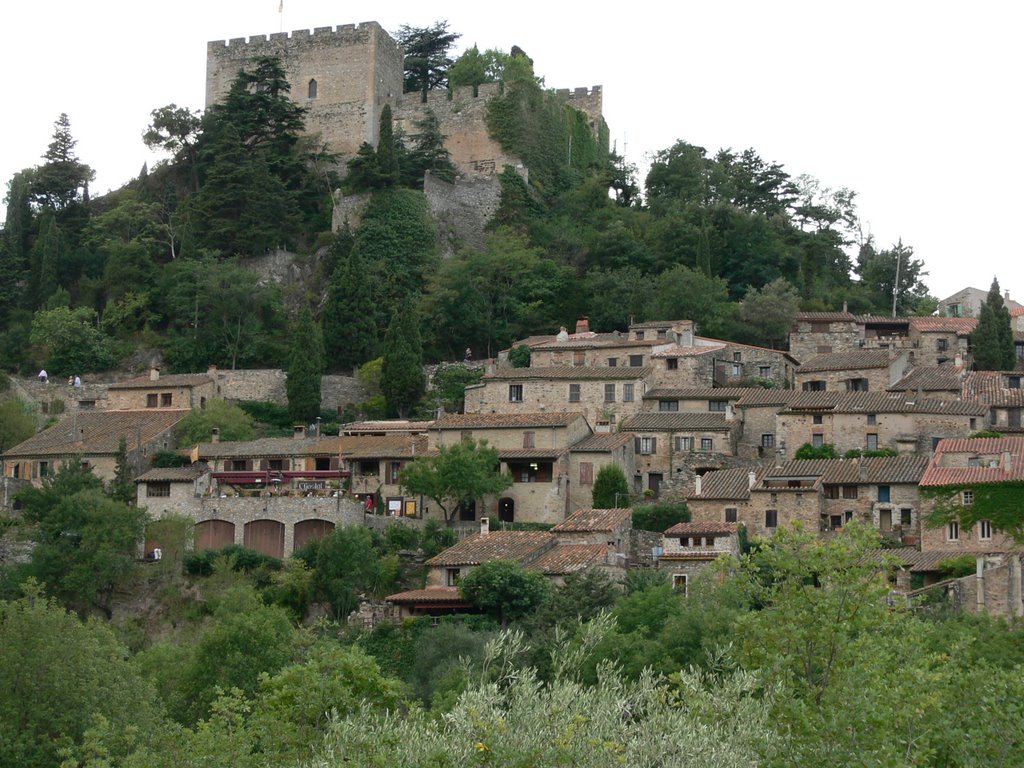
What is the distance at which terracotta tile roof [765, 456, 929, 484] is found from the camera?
55656 millimetres

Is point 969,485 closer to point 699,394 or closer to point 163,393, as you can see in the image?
point 699,394

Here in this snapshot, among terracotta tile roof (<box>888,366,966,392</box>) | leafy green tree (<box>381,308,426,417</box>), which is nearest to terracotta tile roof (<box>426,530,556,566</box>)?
leafy green tree (<box>381,308,426,417</box>)

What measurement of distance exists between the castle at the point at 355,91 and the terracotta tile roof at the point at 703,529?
39638 mm

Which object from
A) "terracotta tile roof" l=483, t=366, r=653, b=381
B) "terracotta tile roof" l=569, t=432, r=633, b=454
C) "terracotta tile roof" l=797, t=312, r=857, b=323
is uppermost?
"terracotta tile roof" l=797, t=312, r=857, b=323

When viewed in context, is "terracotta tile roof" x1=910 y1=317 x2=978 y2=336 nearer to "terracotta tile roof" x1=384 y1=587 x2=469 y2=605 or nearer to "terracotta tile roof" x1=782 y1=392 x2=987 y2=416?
"terracotta tile roof" x1=782 y1=392 x2=987 y2=416

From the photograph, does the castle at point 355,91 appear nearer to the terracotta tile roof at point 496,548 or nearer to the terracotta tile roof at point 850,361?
the terracotta tile roof at point 850,361

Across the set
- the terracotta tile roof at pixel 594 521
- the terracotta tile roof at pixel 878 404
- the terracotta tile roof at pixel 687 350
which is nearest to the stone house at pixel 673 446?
the terracotta tile roof at pixel 878 404

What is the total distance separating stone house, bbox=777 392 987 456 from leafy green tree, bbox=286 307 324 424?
1944 cm

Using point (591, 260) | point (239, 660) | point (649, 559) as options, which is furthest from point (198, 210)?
point (239, 660)

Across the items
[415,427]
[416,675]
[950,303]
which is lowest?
[416,675]

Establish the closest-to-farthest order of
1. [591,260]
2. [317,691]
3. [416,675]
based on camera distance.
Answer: [317,691] < [416,675] < [591,260]

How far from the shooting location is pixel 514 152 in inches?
3543

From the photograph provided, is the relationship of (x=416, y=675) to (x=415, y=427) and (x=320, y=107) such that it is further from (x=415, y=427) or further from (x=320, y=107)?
(x=320, y=107)

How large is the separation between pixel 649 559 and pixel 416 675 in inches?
415
